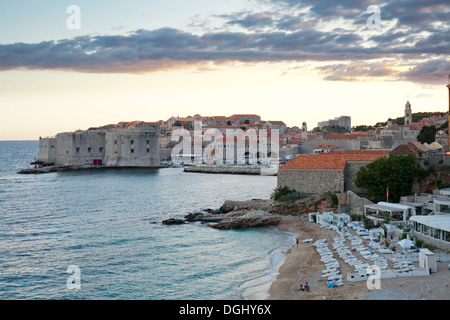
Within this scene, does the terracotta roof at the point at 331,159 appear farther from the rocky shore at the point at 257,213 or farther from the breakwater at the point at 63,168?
the breakwater at the point at 63,168

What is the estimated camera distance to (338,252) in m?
15.4

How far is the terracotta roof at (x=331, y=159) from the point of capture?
78.6ft

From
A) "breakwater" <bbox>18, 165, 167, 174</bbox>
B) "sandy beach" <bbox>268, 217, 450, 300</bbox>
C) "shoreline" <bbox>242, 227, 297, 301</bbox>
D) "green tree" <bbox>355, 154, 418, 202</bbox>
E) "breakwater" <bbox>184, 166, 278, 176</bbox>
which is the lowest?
"shoreline" <bbox>242, 227, 297, 301</bbox>

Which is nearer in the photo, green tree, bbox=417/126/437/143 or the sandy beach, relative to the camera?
the sandy beach

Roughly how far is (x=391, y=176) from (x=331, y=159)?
3799 mm

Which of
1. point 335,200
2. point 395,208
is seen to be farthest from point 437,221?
point 335,200

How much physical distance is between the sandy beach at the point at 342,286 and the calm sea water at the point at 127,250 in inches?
24.4

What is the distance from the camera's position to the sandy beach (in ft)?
34.9

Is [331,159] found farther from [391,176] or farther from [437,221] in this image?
[437,221]

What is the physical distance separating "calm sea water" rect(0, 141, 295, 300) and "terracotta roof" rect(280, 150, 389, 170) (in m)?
4.79

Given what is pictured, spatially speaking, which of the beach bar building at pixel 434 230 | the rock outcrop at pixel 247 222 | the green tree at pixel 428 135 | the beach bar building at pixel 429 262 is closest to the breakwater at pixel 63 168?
the green tree at pixel 428 135

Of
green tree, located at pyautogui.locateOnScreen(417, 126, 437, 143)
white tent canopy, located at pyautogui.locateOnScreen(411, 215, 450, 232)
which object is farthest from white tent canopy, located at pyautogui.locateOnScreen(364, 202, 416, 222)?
green tree, located at pyautogui.locateOnScreen(417, 126, 437, 143)

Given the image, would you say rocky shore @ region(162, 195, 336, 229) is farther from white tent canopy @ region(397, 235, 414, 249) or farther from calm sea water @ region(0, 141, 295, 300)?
white tent canopy @ region(397, 235, 414, 249)
